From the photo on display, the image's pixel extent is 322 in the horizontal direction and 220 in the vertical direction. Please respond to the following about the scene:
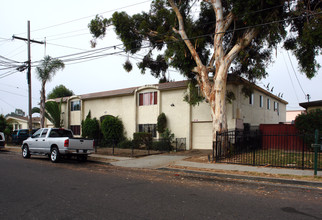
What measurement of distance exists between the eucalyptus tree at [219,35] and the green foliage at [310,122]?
329cm

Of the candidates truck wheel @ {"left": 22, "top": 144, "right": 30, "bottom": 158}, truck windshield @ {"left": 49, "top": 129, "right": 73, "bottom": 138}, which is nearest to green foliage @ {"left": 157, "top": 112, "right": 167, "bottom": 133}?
truck windshield @ {"left": 49, "top": 129, "right": 73, "bottom": 138}

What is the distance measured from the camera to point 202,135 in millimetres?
19000

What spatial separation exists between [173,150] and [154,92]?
5562mm

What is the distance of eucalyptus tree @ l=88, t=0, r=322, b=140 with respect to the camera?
13.0 meters

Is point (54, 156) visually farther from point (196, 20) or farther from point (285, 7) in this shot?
point (285, 7)

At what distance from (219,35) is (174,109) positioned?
26.3 feet

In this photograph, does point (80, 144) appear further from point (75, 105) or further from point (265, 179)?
point (75, 105)

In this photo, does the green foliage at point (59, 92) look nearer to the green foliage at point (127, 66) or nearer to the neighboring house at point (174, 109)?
the neighboring house at point (174, 109)

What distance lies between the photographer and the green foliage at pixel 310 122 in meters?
15.5

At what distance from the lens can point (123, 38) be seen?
17.3 metres

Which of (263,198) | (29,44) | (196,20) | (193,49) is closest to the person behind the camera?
(263,198)

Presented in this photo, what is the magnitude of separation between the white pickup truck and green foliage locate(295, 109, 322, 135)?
1321 centimetres

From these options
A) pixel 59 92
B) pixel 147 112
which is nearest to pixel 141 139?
pixel 147 112

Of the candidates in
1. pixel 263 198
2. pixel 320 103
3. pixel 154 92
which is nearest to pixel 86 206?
pixel 263 198
